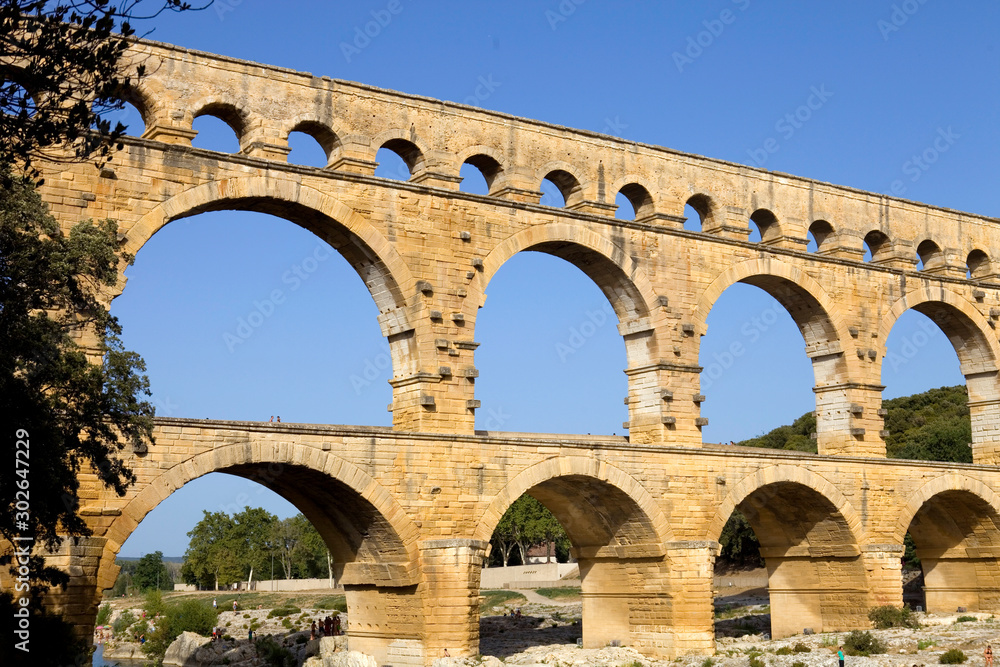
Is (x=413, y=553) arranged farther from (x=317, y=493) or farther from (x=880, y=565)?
(x=880, y=565)

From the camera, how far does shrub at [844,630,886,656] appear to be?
72.4 ft

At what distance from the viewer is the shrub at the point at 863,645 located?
2208 centimetres

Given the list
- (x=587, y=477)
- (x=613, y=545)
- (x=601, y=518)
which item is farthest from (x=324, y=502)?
(x=613, y=545)

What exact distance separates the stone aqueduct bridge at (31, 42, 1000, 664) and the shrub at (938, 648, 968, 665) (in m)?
4.44

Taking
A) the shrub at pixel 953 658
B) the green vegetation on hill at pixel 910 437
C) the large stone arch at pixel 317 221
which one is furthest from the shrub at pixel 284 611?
the shrub at pixel 953 658

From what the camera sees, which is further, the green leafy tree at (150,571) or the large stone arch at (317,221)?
the green leafy tree at (150,571)

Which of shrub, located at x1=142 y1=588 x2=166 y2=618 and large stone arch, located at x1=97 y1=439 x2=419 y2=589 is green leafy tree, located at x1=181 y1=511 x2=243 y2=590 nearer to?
shrub, located at x1=142 y1=588 x2=166 y2=618

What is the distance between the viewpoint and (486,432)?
21.9m

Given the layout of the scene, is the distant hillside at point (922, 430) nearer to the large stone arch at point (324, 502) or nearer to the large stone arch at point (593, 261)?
the large stone arch at point (593, 261)

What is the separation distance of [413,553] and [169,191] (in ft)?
23.6

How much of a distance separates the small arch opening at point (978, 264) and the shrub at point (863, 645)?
1181 cm

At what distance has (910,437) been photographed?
51625mm

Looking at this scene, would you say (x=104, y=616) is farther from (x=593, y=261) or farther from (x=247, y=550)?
(x=593, y=261)

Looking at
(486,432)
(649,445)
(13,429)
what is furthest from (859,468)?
(13,429)
